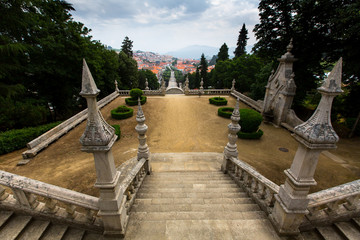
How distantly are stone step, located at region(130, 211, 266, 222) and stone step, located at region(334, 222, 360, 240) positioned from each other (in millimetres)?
1557

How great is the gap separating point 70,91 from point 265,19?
2690 cm

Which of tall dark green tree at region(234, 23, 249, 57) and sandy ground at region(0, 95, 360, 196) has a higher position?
tall dark green tree at region(234, 23, 249, 57)

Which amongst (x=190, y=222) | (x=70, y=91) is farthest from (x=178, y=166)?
(x=70, y=91)

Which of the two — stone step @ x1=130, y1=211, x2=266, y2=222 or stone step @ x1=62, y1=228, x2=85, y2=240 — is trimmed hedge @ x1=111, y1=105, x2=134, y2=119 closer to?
stone step @ x1=130, y1=211, x2=266, y2=222

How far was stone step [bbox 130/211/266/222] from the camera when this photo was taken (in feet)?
13.4

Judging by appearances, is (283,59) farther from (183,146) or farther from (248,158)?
(183,146)

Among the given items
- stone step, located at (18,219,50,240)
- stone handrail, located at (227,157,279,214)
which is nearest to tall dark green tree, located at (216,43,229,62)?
stone handrail, located at (227,157,279,214)

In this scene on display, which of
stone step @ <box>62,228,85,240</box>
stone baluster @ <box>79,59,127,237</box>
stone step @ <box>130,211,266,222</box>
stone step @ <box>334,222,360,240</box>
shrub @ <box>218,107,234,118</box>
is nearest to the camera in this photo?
stone baluster @ <box>79,59,127,237</box>

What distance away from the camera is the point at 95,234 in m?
3.74

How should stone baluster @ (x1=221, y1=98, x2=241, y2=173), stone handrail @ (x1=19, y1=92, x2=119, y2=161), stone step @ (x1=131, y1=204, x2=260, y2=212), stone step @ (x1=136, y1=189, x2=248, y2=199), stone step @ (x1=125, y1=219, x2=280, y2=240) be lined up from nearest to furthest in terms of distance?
stone step @ (x1=125, y1=219, x2=280, y2=240)
stone step @ (x1=131, y1=204, x2=260, y2=212)
stone step @ (x1=136, y1=189, x2=248, y2=199)
stone baluster @ (x1=221, y1=98, x2=241, y2=173)
stone handrail @ (x1=19, y1=92, x2=119, y2=161)

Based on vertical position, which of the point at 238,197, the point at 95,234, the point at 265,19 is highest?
the point at 265,19

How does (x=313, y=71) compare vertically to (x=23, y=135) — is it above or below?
above

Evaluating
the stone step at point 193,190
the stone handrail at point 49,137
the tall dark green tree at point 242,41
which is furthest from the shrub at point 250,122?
the tall dark green tree at point 242,41

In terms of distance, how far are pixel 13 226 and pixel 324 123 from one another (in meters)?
6.91
